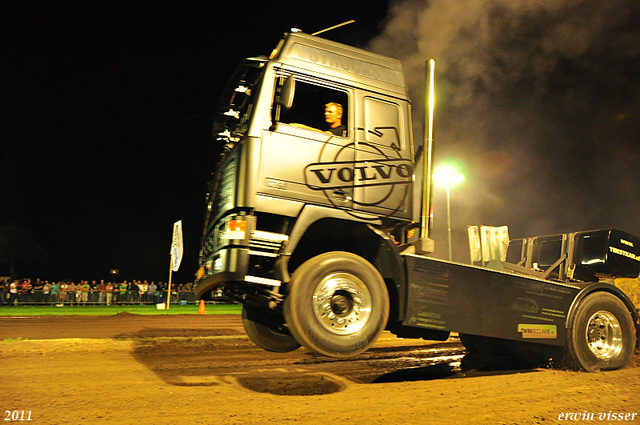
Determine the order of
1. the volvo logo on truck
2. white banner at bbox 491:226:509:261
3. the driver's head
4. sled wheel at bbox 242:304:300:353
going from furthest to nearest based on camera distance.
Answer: white banner at bbox 491:226:509:261, sled wheel at bbox 242:304:300:353, the driver's head, the volvo logo on truck

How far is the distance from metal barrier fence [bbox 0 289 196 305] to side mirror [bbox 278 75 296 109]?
2335 cm

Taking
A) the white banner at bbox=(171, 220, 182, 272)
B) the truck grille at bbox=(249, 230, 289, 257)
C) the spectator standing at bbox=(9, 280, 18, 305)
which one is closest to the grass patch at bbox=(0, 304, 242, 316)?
the spectator standing at bbox=(9, 280, 18, 305)

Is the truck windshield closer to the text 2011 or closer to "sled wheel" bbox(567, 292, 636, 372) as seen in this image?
the text 2011

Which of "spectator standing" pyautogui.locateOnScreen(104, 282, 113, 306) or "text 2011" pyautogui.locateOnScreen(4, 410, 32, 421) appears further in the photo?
"spectator standing" pyautogui.locateOnScreen(104, 282, 113, 306)

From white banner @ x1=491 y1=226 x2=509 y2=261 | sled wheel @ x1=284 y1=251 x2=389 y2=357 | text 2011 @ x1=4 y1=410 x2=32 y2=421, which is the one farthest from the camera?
white banner @ x1=491 y1=226 x2=509 y2=261

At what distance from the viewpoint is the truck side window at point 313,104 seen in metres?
4.97

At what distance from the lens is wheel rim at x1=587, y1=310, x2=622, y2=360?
6.91m

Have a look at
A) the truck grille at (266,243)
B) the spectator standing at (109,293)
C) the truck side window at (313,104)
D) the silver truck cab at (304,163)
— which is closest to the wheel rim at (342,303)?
the silver truck cab at (304,163)

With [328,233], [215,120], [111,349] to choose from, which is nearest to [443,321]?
[328,233]

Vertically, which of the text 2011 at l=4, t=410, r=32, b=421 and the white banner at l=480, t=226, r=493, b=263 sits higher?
the white banner at l=480, t=226, r=493, b=263

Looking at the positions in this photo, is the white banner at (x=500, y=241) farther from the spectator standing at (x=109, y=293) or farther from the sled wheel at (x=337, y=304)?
the spectator standing at (x=109, y=293)

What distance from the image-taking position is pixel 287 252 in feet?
14.6

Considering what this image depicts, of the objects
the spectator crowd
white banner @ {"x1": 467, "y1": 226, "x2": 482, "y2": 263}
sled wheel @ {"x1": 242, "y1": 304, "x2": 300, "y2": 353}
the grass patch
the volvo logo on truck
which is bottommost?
the grass patch

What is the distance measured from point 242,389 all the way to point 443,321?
8.35 feet
